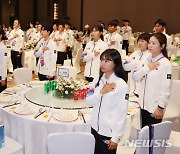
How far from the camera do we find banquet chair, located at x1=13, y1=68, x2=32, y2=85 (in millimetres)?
4973

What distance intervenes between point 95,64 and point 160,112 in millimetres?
2479

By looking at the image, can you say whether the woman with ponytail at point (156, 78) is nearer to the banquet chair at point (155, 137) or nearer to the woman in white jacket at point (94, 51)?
the banquet chair at point (155, 137)

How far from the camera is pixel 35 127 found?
10.6ft

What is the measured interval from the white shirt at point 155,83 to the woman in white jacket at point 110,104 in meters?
0.58

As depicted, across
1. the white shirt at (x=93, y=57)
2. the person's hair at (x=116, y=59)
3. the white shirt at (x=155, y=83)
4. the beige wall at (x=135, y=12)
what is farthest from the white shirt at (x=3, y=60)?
the beige wall at (x=135, y=12)

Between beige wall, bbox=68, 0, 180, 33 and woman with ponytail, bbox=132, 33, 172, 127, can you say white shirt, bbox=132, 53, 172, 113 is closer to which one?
woman with ponytail, bbox=132, 33, 172, 127

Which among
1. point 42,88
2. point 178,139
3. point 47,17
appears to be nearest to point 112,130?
point 178,139

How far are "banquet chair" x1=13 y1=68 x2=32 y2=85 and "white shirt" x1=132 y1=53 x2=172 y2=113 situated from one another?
2.34 metres

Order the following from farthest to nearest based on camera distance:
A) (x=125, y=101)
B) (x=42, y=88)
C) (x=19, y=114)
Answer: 1. (x=42, y=88)
2. (x=19, y=114)
3. (x=125, y=101)

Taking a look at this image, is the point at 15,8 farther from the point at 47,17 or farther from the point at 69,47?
the point at 69,47

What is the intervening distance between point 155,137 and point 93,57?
2896 mm

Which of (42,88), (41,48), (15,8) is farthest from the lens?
(15,8)

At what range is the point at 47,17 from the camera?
18109mm

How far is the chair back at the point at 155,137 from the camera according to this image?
256 centimetres
